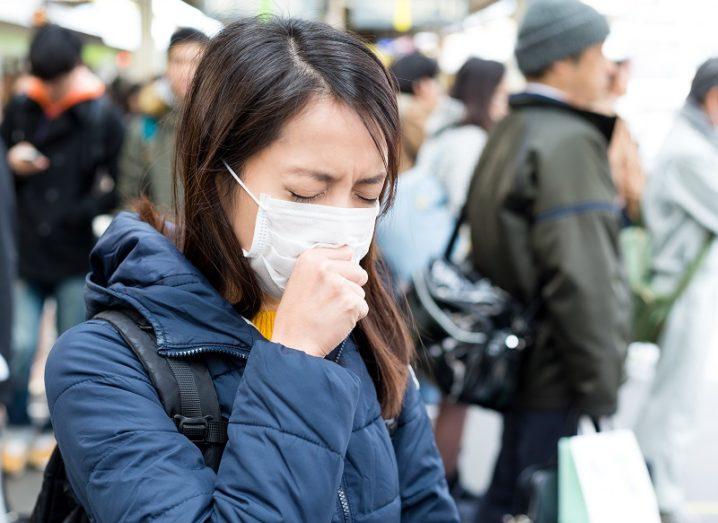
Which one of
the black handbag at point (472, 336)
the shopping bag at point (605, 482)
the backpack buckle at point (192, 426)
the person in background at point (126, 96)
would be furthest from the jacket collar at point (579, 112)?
the person in background at point (126, 96)

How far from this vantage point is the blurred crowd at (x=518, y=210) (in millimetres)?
3186

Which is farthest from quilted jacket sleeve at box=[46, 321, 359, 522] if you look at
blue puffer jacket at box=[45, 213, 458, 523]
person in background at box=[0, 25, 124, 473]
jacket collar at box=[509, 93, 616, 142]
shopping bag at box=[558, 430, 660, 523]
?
person in background at box=[0, 25, 124, 473]

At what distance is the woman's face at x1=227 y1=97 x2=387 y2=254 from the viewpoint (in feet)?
4.74

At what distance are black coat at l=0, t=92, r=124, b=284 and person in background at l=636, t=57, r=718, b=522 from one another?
272 centimetres

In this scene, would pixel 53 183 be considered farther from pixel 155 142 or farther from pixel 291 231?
pixel 291 231

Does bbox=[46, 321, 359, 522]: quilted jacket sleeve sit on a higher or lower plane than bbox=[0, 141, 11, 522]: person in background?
higher

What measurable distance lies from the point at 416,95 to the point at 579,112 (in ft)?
7.77

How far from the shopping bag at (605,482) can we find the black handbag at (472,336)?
1.25 m

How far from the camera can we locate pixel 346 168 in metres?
1.46

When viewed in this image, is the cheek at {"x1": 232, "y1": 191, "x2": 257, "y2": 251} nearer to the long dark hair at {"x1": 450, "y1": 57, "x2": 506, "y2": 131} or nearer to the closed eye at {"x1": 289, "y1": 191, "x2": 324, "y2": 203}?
the closed eye at {"x1": 289, "y1": 191, "x2": 324, "y2": 203}

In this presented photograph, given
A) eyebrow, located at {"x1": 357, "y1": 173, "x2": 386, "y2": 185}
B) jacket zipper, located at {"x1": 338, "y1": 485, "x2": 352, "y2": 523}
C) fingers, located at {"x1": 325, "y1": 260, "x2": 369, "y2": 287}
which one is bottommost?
jacket zipper, located at {"x1": 338, "y1": 485, "x2": 352, "y2": 523}

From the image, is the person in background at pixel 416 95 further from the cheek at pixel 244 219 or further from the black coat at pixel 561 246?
the cheek at pixel 244 219

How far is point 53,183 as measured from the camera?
484 centimetres

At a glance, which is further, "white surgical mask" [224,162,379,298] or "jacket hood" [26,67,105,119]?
"jacket hood" [26,67,105,119]
